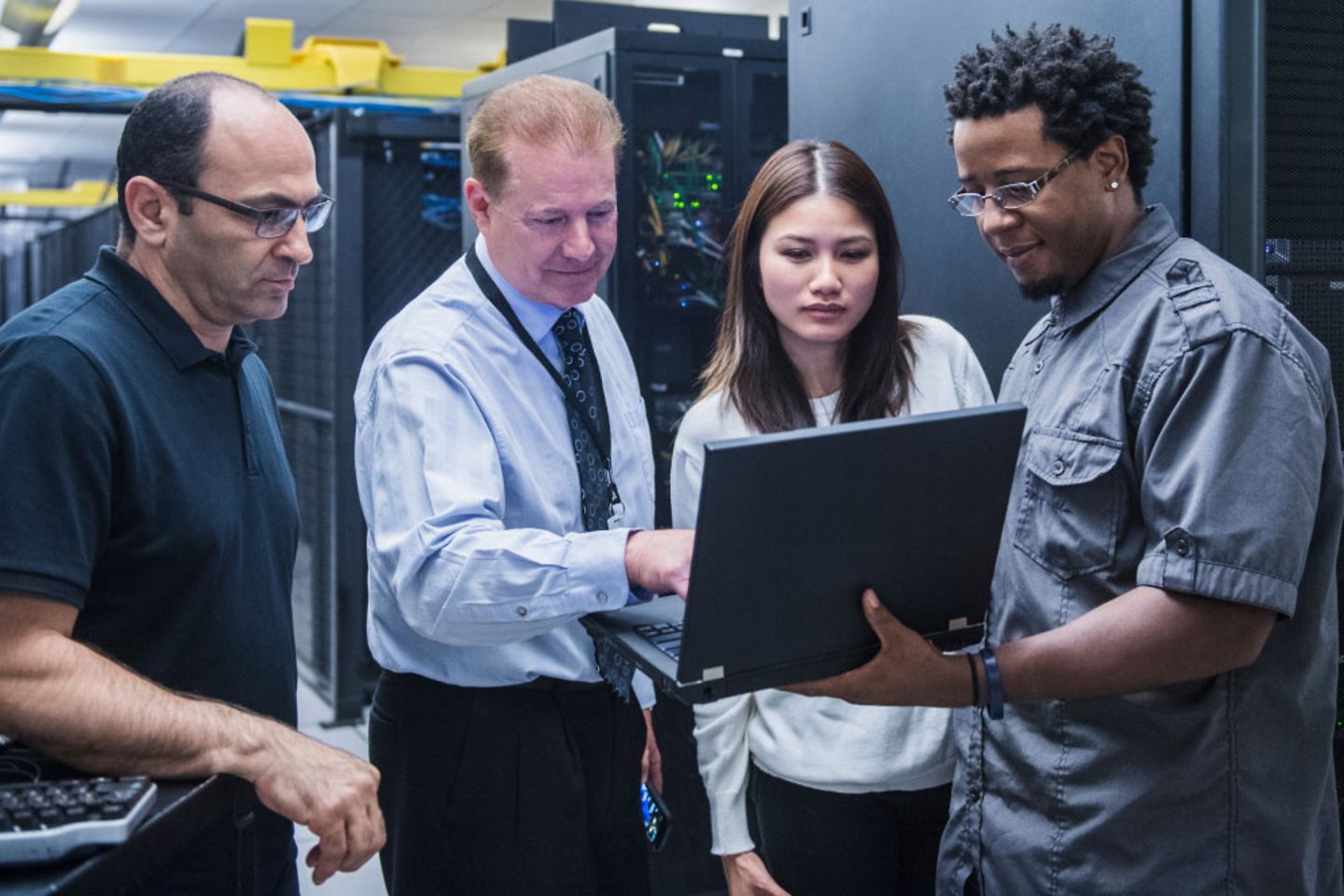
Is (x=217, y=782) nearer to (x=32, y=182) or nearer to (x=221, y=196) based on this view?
(x=221, y=196)

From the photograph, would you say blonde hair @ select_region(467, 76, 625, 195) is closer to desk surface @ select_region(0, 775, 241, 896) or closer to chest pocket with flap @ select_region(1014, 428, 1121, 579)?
chest pocket with flap @ select_region(1014, 428, 1121, 579)

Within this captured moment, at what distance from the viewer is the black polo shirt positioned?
125 centimetres

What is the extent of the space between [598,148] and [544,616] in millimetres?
633

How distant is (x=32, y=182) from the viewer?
2031cm

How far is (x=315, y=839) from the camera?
12.2ft

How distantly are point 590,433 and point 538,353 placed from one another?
0.44ft

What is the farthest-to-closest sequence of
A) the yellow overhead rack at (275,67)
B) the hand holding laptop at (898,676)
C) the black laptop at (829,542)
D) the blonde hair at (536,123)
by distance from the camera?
the yellow overhead rack at (275,67)
the blonde hair at (536,123)
the hand holding laptop at (898,676)
the black laptop at (829,542)

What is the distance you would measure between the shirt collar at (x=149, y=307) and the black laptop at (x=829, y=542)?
68 centimetres

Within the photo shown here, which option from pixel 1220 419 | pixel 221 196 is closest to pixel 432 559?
pixel 221 196

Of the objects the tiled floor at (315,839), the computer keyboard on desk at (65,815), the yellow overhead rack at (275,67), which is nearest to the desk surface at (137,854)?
the computer keyboard on desk at (65,815)

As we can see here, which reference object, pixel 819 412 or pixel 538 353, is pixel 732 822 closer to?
pixel 819 412

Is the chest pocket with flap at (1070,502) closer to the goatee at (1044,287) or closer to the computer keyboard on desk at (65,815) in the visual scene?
the goatee at (1044,287)

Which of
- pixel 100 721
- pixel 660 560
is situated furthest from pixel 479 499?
pixel 100 721

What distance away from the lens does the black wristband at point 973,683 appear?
4.46 ft
